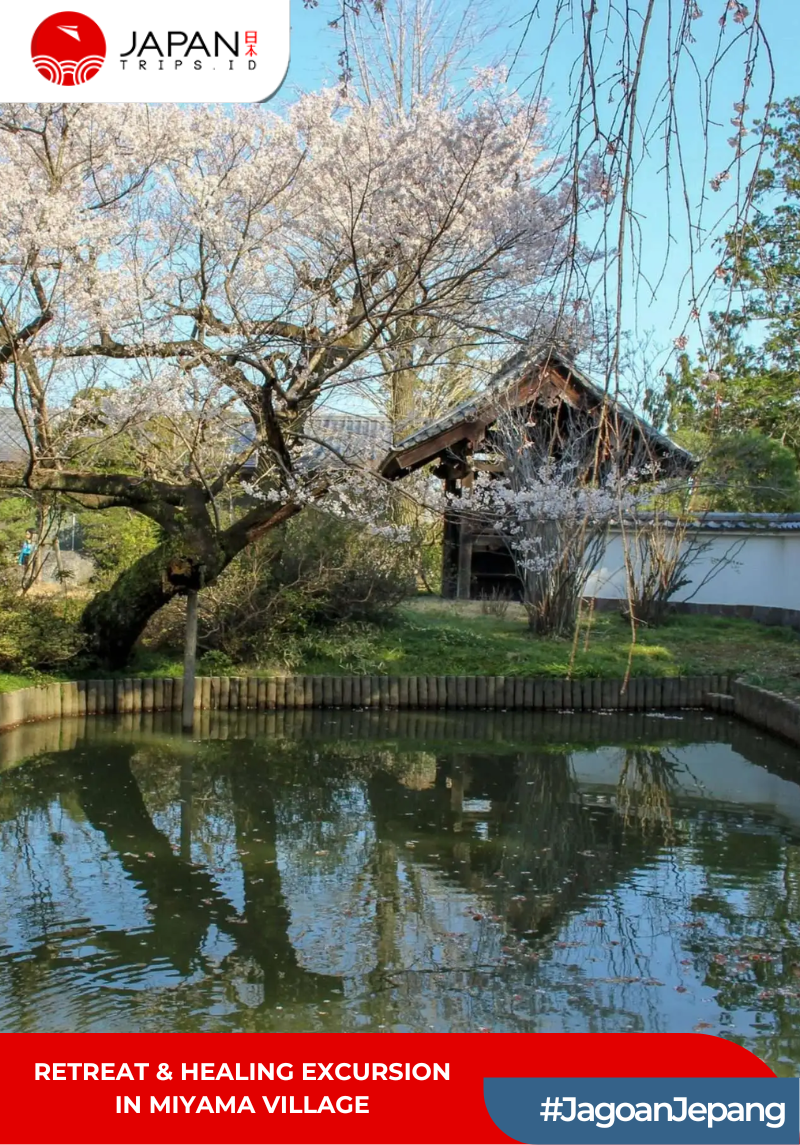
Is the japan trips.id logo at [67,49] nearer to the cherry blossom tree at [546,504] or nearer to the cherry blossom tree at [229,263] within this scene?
the cherry blossom tree at [229,263]

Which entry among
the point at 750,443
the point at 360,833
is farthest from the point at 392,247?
the point at 750,443

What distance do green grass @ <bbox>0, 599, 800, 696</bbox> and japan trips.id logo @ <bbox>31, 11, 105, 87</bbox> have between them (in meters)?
6.66

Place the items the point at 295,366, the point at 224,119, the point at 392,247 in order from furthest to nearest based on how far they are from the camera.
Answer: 1. the point at 224,119
2. the point at 295,366
3. the point at 392,247

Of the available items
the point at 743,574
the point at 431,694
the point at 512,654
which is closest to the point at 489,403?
the point at 512,654

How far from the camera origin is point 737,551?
1486cm

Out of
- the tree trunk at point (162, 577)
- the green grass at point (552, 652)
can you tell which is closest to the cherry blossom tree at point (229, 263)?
the tree trunk at point (162, 577)

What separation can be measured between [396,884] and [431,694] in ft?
17.5

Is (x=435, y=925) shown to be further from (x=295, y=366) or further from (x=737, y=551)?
(x=737, y=551)

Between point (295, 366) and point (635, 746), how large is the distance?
414 cm

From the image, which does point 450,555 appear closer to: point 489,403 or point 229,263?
point 489,403

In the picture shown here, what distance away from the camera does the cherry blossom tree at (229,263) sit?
23.8 ft

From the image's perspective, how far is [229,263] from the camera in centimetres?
841

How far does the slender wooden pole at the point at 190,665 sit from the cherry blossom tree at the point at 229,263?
0.56 ft

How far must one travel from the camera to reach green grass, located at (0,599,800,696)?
11.0 metres
